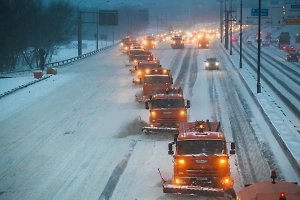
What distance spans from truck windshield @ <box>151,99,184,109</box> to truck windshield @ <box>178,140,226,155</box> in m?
9.23

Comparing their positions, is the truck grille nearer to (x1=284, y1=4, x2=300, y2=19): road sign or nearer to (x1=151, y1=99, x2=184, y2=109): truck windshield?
(x1=151, y1=99, x2=184, y2=109): truck windshield

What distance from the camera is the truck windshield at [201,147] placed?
55.3 feet

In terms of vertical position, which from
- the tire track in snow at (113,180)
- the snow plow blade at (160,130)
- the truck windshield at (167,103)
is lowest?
the tire track in snow at (113,180)

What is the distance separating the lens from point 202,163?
16.6 meters

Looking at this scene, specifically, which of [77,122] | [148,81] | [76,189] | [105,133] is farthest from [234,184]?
[148,81]

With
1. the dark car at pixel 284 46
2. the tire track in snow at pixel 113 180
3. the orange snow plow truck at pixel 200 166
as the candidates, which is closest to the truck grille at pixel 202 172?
the orange snow plow truck at pixel 200 166

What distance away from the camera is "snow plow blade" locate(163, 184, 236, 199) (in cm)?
1567

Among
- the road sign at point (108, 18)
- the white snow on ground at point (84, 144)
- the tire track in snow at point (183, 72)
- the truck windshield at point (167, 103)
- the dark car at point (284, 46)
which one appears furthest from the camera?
the dark car at point (284, 46)

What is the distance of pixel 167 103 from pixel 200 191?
10.8 m

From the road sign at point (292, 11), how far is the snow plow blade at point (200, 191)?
146 ft

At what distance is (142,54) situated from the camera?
197 feet

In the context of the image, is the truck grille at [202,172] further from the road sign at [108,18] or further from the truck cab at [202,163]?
the road sign at [108,18]

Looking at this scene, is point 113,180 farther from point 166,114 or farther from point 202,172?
point 166,114

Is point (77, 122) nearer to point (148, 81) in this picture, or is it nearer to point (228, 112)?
point (148, 81)
